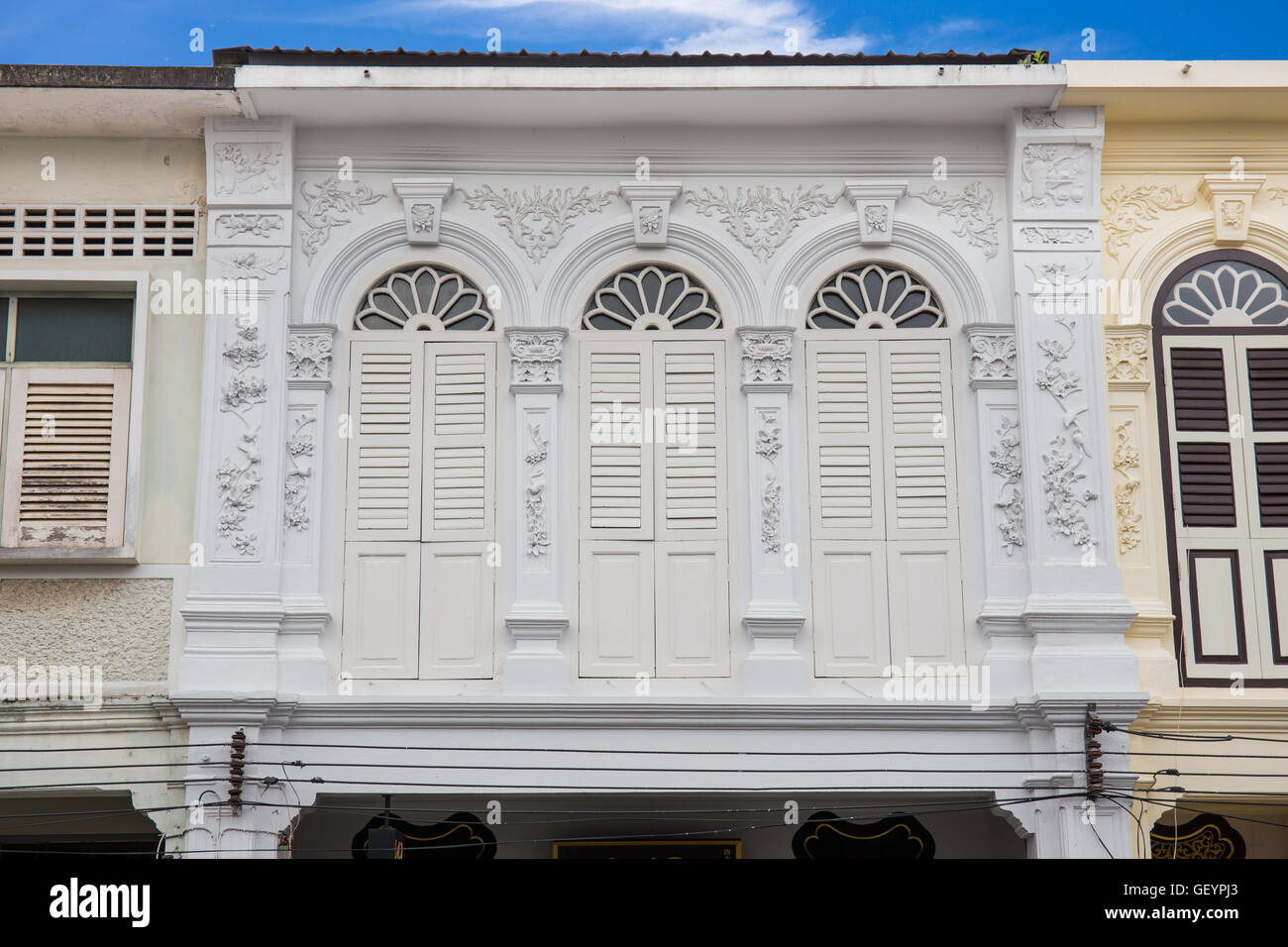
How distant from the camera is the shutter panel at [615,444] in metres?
10.2

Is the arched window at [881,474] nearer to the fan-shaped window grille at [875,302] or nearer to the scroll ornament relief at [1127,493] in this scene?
the fan-shaped window grille at [875,302]

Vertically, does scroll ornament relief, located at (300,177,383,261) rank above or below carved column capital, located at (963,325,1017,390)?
A: above

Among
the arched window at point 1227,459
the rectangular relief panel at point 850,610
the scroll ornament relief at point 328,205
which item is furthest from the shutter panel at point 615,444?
the arched window at point 1227,459

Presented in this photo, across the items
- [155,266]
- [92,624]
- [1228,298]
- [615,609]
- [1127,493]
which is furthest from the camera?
[1228,298]

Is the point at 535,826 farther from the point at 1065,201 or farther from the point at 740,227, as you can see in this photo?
the point at 1065,201

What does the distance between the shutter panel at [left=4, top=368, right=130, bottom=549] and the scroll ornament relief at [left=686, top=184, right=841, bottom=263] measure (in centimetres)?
385

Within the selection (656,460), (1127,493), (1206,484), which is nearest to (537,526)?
(656,460)

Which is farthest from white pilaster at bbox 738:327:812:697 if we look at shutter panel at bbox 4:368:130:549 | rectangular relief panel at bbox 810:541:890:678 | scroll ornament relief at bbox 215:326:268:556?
shutter panel at bbox 4:368:130:549

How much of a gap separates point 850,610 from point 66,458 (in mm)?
4910

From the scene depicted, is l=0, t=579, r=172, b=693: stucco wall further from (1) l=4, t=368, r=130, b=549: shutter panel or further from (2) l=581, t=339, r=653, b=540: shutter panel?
(2) l=581, t=339, r=653, b=540: shutter panel

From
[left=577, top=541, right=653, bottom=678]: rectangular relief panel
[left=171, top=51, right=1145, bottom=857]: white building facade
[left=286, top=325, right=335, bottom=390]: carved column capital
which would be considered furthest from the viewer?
[left=286, top=325, right=335, bottom=390]: carved column capital

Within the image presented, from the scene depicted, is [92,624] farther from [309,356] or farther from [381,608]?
[309,356]

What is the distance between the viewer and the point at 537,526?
1005 cm

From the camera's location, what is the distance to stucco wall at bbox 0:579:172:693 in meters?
9.90
